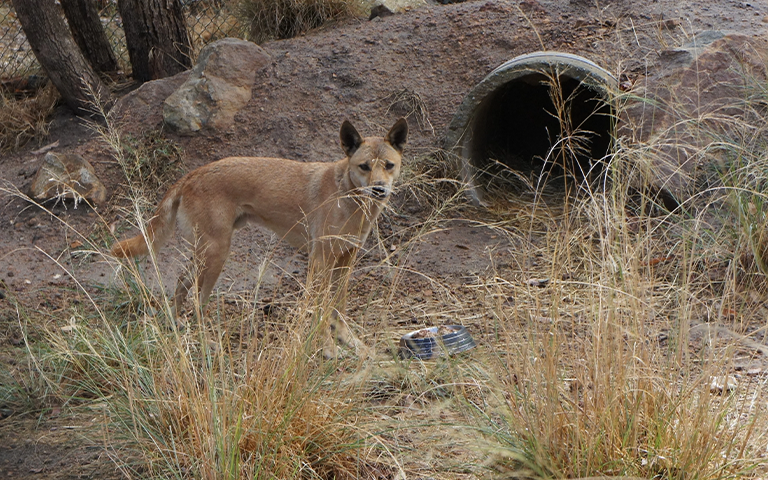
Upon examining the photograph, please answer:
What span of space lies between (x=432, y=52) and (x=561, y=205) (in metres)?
2.13

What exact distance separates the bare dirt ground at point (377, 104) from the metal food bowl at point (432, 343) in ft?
3.69

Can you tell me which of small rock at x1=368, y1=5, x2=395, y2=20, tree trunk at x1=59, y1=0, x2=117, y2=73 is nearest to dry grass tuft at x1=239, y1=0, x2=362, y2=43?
small rock at x1=368, y1=5, x2=395, y2=20

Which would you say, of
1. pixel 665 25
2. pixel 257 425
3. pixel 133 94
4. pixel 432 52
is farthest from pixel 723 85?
pixel 133 94

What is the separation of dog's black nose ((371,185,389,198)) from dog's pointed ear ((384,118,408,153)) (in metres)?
0.44

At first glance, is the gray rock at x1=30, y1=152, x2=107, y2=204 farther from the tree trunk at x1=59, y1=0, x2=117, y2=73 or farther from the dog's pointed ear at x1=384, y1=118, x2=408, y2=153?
the dog's pointed ear at x1=384, y1=118, x2=408, y2=153

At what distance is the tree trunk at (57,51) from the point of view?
A: 22.9 ft

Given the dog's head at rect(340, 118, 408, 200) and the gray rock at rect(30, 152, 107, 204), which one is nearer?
the dog's head at rect(340, 118, 408, 200)

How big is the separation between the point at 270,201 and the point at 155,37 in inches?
141

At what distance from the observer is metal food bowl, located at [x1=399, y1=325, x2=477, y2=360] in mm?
3855

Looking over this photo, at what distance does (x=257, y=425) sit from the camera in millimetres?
2713

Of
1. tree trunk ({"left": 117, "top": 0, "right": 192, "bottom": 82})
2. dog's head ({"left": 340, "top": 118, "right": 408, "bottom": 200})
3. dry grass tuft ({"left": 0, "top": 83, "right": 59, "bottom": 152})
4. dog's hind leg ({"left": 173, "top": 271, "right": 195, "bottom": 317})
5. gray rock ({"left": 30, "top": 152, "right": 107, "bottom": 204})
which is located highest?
tree trunk ({"left": 117, "top": 0, "right": 192, "bottom": 82})

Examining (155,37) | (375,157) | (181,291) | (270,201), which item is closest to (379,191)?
(375,157)

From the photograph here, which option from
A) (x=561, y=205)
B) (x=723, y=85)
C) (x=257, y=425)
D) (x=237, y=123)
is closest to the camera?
(x=257, y=425)

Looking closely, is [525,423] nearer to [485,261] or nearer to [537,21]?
[485,261]
